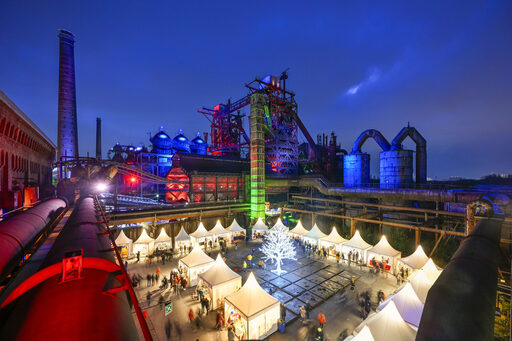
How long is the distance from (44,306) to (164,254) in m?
20.9

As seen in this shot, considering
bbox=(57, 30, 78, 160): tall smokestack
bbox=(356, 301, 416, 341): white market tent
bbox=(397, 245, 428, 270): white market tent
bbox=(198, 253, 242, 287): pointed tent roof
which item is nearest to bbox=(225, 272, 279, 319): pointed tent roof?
bbox=(198, 253, 242, 287): pointed tent roof

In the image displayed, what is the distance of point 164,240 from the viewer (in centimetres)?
2181

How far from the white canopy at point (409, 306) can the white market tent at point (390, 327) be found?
141 cm

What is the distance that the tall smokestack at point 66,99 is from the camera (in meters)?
28.1

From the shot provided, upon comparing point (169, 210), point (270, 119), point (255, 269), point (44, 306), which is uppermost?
point (270, 119)

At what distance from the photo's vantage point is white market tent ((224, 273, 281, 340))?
10.3m

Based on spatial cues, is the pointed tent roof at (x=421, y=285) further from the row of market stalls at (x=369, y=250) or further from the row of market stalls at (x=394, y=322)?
the row of market stalls at (x=369, y=250)

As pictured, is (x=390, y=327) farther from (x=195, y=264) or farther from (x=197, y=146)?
(x=197, y=146)

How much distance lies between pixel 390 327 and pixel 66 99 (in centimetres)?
3991

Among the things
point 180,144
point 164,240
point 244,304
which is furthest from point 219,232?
point 180,144

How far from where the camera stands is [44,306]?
2049 millimetres

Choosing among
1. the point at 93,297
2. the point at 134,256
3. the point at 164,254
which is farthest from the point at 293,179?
the point at 93,297

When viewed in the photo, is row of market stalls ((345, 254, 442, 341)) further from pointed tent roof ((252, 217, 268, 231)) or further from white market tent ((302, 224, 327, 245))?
pointed tent roof ((252, 217, 268, 231))

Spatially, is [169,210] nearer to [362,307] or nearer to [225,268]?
[225,268]
